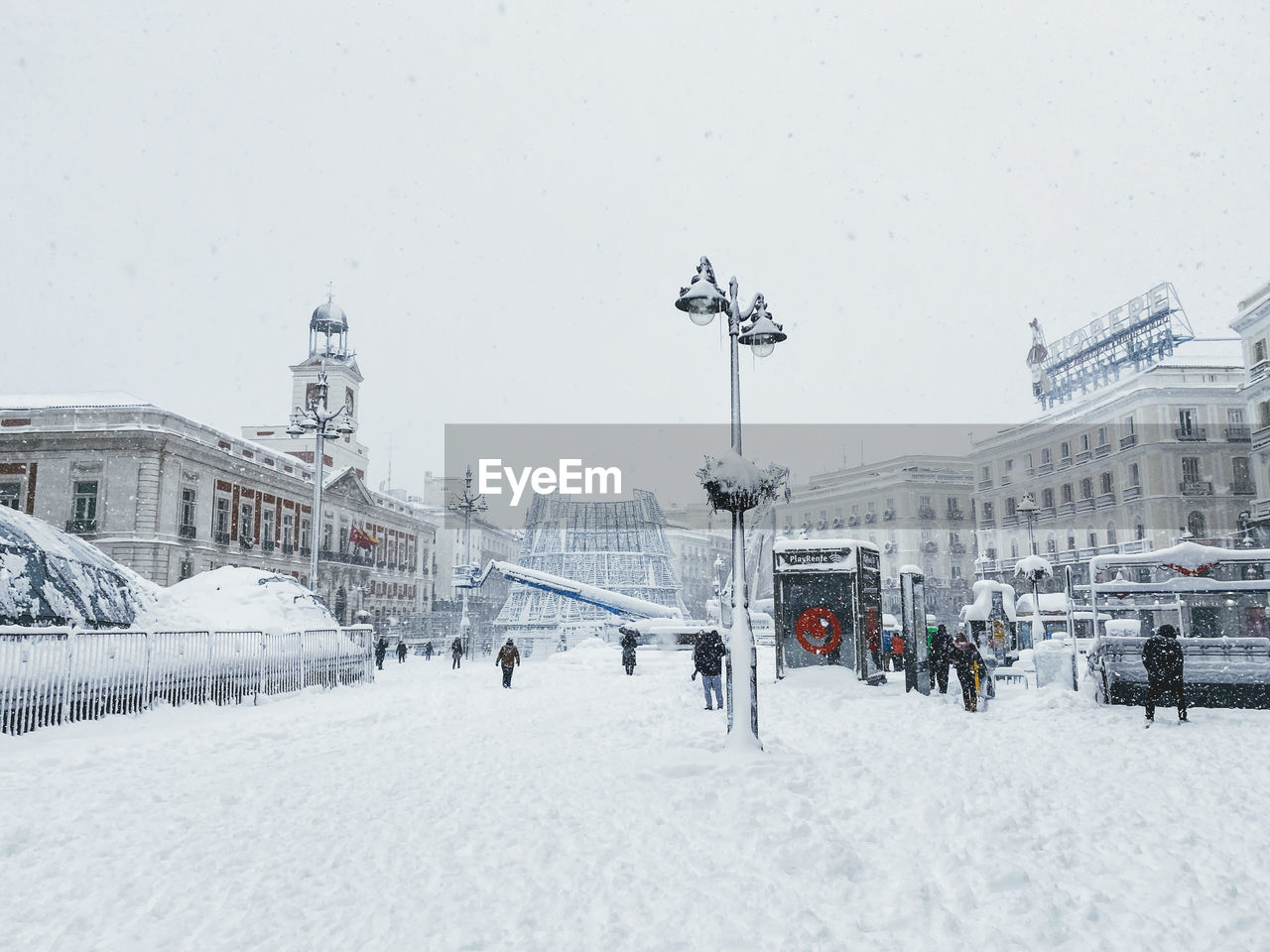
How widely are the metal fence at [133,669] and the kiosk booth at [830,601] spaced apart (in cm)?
1128

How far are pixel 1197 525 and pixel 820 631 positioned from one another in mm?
34557

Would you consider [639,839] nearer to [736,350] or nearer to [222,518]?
[736,350]

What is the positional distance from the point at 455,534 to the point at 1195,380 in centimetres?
6542

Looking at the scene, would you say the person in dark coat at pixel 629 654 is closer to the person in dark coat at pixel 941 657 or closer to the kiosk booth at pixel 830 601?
the kiosk booth at pixel 830 601

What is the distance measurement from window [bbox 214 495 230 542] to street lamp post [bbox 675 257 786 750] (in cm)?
3757

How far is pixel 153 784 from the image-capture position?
926 centimetres

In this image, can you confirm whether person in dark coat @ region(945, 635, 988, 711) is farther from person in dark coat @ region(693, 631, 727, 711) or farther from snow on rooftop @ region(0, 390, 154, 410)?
snow on rooftop @ region(0, 390, 154, 410)

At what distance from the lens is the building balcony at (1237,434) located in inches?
1842

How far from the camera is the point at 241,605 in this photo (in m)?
21.2

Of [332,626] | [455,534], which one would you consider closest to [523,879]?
[332,626]

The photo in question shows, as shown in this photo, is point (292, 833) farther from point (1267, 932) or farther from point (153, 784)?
point (1267, 932)

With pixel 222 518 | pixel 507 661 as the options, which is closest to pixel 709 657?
pixel 507 661

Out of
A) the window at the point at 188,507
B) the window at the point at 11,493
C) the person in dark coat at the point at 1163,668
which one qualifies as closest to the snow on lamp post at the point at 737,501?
the person in dark coat at the point at 1163,668

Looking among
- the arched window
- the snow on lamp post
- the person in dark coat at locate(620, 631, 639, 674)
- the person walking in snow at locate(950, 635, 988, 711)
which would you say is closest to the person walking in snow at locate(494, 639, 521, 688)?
the person in dark coat at locate(620, 631, 639, 674)
